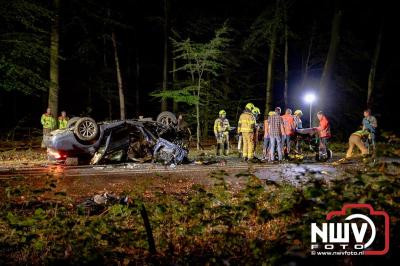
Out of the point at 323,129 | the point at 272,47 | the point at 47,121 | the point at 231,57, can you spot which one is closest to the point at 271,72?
the point at 272,47

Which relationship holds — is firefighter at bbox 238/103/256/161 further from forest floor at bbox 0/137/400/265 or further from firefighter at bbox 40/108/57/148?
firefighter at bbox 40/108/57/148

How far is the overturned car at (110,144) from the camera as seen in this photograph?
42.7ft

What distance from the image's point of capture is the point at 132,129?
44.1ft

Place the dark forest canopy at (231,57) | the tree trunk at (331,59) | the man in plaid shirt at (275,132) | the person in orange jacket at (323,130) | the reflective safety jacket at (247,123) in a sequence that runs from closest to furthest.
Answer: the person in orange jacket at (323,130) → the man in plaid shirt at (275,132) → the reflective safety jacket at (247,123) → the tree trunk at (331,59) → the dark forest canopy at (231,57)

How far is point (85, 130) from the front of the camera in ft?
42.7

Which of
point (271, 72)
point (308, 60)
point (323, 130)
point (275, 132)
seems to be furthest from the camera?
point (308, 60)

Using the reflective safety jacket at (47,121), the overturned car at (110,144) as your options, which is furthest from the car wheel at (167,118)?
the reflective safety jacket at (47,121)

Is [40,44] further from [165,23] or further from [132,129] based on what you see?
[165,23]

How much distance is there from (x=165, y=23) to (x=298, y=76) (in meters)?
12.4

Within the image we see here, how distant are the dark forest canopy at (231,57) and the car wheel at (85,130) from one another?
12151mm

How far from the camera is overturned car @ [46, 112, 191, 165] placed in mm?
13008

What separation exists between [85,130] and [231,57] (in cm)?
1561

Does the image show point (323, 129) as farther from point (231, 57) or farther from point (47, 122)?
point (231, 57)

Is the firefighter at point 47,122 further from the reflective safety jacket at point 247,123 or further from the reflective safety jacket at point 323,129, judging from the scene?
the reflective safety jacket at point 323,129
